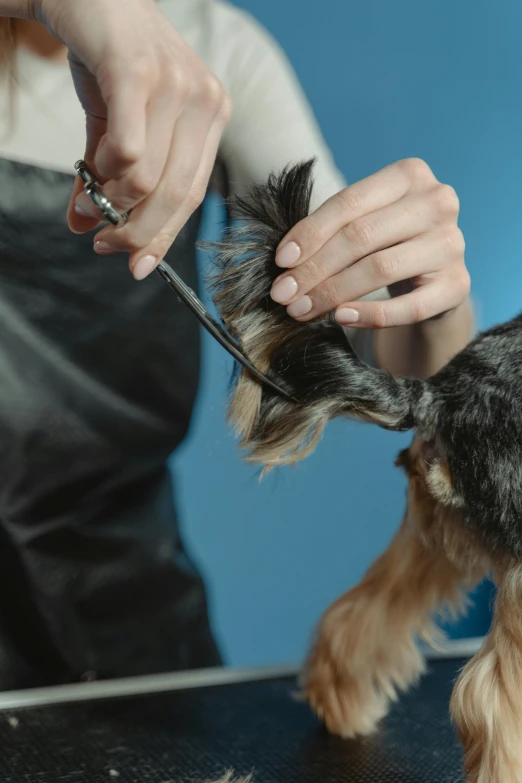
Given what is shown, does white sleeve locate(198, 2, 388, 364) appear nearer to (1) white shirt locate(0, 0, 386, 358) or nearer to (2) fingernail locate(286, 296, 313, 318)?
(1) white shirt locate(0, 0, 386, 358)

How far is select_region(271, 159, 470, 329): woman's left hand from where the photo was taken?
0.65 meters

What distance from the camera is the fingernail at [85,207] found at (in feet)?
1.75

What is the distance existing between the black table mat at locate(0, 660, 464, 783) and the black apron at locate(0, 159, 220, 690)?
177 millimetres

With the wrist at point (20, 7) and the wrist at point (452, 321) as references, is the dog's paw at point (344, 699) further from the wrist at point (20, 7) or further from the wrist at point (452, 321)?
the wrist at point (20, 7)

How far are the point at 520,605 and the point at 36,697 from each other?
493mm

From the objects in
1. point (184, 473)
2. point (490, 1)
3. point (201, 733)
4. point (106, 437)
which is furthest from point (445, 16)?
point (201, 733)

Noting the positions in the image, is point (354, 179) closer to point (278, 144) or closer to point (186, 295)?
point (278, 144)

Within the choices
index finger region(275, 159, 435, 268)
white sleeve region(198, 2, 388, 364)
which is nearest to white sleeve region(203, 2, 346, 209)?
white sleeve region(198, 2, 388, 364)

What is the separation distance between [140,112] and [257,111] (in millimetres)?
525

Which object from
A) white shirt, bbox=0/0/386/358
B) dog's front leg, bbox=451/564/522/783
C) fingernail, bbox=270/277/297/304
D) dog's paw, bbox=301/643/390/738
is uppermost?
white shirt, bbox=0/0/386/358

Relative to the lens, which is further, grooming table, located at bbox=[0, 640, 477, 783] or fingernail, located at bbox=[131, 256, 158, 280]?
grooming table, located at bbox=[0, 640, 477, 783]

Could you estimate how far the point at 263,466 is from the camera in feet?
2.26

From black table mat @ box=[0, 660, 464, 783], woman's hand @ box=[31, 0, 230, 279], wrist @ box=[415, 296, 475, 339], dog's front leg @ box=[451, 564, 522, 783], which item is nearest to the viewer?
woman's hand @ box=[31, 0, 230, 279]

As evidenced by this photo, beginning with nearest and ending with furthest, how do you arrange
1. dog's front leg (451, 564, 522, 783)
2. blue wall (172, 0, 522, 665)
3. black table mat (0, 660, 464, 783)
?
dog's front leg (451, 564, 522, 783) < black table mat (0, 660, 464, 783) < blue wall (172, 0, 522, 665)
